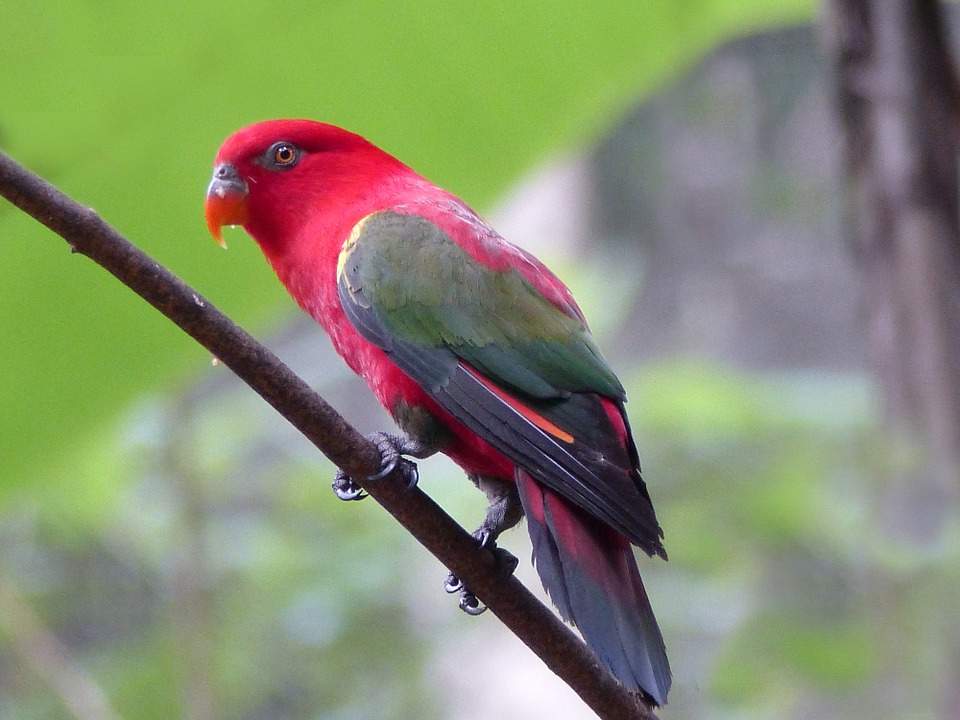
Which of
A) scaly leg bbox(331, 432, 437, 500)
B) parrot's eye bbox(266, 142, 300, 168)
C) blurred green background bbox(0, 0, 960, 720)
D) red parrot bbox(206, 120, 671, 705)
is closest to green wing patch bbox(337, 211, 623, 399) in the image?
red parrot bbox(206, 120, 671, 705)

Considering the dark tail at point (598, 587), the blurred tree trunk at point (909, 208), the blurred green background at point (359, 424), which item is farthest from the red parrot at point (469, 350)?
the blurred tree trunk at point (909, 208)

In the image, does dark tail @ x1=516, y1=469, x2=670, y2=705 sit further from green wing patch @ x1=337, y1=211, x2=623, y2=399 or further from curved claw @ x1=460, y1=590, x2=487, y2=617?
curved claw @ x1=460, y1=590, x2=487, y2=617

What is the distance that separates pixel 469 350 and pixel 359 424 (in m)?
3.07

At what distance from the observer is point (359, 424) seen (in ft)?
14.4

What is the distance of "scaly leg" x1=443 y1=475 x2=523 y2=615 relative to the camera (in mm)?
1348

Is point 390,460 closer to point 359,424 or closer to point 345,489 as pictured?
point 345,489

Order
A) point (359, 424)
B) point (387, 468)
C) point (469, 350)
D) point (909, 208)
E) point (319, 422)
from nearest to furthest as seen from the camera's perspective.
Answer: point (319, 422)
point (387, 468)
point (909, 208)
point (469, 350)
point (359, 424)

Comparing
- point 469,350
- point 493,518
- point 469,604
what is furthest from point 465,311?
point 469,604

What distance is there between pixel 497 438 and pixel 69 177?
0.71 meters

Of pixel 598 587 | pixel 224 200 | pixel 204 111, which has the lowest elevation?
pixel 598 587

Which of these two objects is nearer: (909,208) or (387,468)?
(387,468)

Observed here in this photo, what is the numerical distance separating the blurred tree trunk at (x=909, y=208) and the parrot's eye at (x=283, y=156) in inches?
28.5

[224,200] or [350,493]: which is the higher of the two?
[224,200]

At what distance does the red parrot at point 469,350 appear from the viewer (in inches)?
44.9
